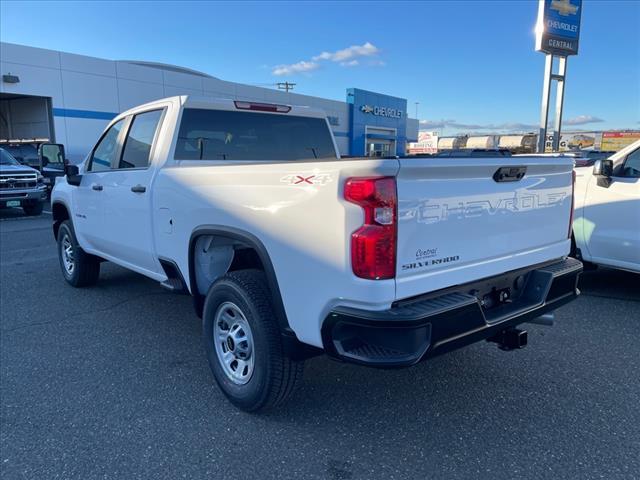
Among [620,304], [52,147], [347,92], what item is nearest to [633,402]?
[620,304]

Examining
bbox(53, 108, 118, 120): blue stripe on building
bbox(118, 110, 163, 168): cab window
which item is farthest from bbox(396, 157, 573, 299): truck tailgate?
bbox(53, 108, 118, 120): blue stripe on building

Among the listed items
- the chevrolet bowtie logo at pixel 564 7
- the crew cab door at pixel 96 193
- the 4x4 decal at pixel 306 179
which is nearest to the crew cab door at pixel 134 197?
the crew cab door at pixel 96 193

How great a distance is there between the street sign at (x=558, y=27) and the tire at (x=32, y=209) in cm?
1553

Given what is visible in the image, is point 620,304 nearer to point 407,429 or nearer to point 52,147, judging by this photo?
point 407,429

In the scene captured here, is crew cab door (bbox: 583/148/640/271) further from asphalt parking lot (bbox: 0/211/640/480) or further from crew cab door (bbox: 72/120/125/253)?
A: crew cab door (bbox: 72/120/125/253)

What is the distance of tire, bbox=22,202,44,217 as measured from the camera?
14.0m

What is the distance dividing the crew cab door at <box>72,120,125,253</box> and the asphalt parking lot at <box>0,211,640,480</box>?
93 cm

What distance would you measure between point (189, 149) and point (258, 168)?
149 cm

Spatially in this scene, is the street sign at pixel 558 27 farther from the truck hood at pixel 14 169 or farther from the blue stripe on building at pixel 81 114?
the blue stripe on building at pixel 81 114

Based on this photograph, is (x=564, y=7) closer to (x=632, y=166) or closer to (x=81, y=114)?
(x=632, y=166)

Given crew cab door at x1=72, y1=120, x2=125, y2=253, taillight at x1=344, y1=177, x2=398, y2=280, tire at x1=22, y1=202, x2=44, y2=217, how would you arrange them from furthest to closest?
tire at x1=22, y1=202, x2=44, y2=217, crew cab door at x1=72, y1=120, x2=125, y2=253, taillight at x1=344, y1=177, x2=398, y2=280

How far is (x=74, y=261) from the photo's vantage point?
585cm

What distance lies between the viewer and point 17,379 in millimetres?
3691

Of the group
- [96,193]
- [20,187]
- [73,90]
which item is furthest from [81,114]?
[96,193]
